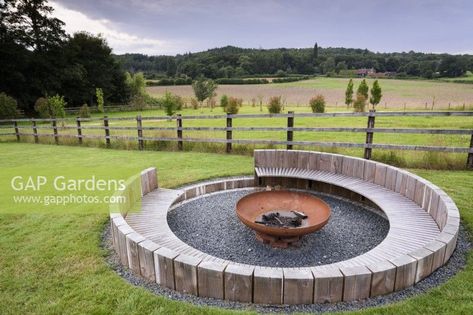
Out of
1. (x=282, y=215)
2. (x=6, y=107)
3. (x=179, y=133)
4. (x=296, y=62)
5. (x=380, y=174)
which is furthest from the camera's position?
(x=296, y=62)

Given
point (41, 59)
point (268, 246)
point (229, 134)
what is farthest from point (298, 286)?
point (41, 59)

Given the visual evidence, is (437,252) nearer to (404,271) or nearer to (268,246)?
(404,271)

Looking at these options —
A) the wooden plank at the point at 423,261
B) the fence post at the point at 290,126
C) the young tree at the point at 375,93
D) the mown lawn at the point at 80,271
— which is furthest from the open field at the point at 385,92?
the wooden plank at the point at 423,261

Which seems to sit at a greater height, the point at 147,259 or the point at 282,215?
the point at 147,259

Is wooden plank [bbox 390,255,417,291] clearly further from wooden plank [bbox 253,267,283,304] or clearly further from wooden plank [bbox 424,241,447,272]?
wooden plank [bbox 253,267,283,304]

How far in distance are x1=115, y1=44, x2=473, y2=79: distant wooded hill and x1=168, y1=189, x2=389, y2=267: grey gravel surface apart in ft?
212

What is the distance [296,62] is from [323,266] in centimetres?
7670

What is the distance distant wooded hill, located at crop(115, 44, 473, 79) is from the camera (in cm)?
6425

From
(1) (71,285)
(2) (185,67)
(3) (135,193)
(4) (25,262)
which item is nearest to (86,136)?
(3) (135,193)

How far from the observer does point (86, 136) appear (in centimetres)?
1220

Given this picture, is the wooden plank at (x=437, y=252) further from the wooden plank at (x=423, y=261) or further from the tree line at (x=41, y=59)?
the tree line at (x=41, y=59)

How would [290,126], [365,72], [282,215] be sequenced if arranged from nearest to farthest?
[282,215] < [290,126] < [365,72]

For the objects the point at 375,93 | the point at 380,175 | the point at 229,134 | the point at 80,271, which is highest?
the point at 375,93

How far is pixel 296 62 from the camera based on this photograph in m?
74.3
